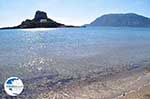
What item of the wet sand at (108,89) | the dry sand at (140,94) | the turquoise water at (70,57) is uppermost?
the dry sand at (140,94)


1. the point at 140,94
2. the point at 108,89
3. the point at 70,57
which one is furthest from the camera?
the point at 70,57

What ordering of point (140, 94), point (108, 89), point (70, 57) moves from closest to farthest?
point (140, 94) < point (108, 89) < point (70, 57)

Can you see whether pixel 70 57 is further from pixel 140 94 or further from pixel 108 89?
pixel 140 94

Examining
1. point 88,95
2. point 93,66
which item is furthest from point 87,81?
point 93,66

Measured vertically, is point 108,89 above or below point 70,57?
above

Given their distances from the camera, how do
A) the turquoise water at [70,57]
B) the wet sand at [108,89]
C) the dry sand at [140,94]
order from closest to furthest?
1. the dry sand at [140,94]
2. the wet sand at [108,89]
3. the turquoise water at [70,57]

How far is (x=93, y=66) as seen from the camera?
3044 cm

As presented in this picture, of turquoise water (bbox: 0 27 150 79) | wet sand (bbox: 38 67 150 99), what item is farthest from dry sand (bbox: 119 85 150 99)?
turquoise water (bbox: 0 27 150 79)

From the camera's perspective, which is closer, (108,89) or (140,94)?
(140,94)

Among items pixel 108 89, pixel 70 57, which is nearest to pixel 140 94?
pixel 108 89

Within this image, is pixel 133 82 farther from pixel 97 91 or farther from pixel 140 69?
pixel 140 69

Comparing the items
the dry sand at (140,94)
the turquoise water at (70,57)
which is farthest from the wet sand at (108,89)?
the turquoise water at (70,57)

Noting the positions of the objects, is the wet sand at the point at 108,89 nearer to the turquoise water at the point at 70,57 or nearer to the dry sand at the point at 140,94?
the dry sand at the point at 140,94

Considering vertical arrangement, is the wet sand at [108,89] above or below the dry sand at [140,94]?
below
